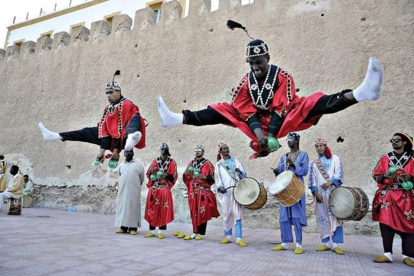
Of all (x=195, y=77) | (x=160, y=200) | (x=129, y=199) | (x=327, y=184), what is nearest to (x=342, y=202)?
(x=327, y=184)

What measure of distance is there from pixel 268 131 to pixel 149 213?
3.82 metres

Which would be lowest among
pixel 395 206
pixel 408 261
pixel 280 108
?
pixel 408 261

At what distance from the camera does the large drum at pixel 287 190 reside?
4.23 metres

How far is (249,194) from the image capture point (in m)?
4.87

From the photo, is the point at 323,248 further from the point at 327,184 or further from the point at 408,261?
the point at 408,261

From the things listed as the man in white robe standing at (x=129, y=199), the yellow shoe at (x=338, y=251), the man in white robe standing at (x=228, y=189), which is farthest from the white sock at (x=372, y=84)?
the man in white robe standing at (x=129, y=199)

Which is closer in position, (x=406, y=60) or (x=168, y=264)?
(x=168, y=264)

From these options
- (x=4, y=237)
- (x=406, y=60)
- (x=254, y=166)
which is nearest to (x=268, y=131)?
(x=4, y=237)

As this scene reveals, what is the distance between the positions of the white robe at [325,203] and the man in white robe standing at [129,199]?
2850 millimetres

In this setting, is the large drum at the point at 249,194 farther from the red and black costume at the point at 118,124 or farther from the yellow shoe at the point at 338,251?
the red and black costume at the point at 118,124

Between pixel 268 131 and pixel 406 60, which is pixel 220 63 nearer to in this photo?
pixel 406 60

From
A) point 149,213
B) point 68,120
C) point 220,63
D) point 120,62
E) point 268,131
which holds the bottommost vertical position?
point 149,213

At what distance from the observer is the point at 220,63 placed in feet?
28.6

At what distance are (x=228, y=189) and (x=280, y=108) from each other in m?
3.23
